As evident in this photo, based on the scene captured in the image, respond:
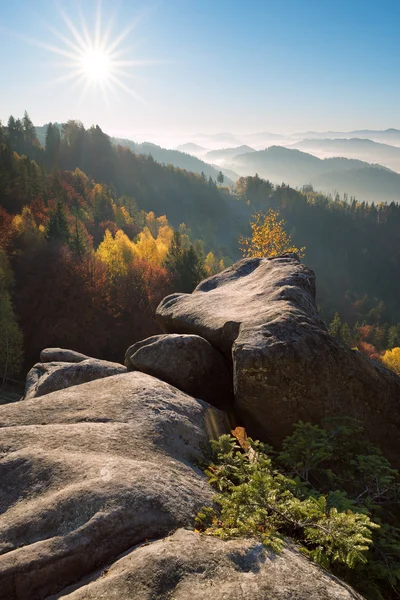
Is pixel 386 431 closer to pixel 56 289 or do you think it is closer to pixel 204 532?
pixel 204 532

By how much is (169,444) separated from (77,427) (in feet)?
8.36

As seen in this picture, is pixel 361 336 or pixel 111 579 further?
pixel 361 336

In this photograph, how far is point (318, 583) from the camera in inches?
224

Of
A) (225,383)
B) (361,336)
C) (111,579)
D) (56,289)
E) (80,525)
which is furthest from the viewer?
(361,336)

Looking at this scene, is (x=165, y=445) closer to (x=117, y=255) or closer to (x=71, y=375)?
(x=71, y=375)

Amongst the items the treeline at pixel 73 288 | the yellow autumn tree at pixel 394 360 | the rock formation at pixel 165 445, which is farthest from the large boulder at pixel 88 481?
the yellow autumn tree at pixel 394 360

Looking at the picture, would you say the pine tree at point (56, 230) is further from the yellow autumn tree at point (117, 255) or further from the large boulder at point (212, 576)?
the large boulder at point (212, 576)

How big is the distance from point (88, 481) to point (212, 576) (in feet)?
10.1

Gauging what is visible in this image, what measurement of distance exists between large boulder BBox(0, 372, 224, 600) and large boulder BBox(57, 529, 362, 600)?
→ 525 millimetres

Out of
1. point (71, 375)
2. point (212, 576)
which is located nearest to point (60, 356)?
point (71, 375)

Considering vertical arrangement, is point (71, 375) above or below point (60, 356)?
above

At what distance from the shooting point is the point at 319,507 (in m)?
6.88

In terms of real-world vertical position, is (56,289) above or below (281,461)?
below

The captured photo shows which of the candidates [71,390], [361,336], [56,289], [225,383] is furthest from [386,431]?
[361,336]
